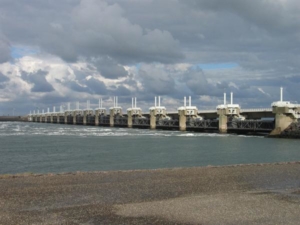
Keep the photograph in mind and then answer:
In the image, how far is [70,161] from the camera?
37969 mm

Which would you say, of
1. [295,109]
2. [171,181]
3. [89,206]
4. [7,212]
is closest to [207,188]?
[171,181]

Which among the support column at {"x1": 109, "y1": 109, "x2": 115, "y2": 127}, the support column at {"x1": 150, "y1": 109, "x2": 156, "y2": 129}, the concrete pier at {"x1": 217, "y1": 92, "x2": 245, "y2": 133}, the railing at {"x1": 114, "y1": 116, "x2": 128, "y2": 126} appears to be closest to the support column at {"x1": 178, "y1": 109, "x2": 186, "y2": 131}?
the support column at {"x1": 150, "y1": 109, "x2": 156, "y2": 129}

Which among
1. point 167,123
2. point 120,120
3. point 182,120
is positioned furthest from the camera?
point 120,120

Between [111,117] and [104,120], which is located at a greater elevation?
[111,117]

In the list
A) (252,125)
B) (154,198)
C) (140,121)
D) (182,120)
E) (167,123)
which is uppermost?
(182,120)

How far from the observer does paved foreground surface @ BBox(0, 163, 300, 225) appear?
12.1 metres

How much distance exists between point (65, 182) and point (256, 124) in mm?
78804

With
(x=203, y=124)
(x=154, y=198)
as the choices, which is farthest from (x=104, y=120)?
(x=154, y=198)

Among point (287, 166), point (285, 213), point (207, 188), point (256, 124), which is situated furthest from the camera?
point (256, 124)

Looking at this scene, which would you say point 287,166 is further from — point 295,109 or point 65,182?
point 295,109

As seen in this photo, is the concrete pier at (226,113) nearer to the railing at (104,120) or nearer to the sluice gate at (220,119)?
the sluice gate at (220,119)

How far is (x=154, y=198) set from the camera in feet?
49.9

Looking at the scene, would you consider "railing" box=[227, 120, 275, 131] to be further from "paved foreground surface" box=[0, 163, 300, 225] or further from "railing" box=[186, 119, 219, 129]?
"paved foreground surface" box=[0, 163, 300, 225]

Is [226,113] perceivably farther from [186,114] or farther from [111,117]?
[111,117]
